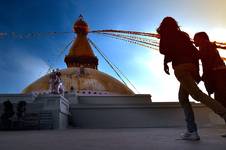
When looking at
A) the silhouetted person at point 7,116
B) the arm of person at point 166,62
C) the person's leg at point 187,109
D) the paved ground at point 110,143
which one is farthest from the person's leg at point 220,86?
the silhouetted person at point 7,116

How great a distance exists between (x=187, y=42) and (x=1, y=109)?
10860 millimetres

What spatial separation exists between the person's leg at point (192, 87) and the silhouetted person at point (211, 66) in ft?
3.47

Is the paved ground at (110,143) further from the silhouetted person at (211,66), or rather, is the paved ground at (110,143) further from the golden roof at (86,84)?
the golden roof at (86,84)

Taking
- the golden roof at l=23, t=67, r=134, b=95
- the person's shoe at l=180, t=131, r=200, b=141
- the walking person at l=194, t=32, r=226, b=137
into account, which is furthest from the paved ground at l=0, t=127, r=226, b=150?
the golden roof at l=23, t=67, r=134, b=95

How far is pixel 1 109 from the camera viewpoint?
14336 millimetres

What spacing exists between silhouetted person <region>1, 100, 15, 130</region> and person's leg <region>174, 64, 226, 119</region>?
9.22 metres

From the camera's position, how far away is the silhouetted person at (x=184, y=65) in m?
5.14

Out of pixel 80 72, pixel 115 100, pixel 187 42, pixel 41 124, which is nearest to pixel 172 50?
pixel 187 42

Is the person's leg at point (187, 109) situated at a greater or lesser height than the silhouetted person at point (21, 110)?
lesser

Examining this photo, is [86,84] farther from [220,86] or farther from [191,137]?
[191,137]

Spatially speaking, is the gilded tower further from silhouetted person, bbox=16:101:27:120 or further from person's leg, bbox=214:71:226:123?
person's leg, bbox=214:71:226:123

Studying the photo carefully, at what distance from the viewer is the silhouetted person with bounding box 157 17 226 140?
5.14 m

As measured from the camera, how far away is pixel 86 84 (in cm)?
2853

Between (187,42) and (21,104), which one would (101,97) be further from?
(187,42)
